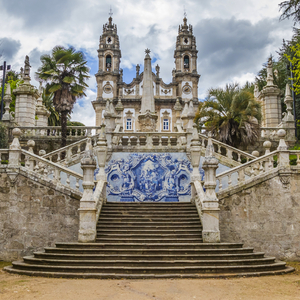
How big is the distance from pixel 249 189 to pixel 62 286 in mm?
8542

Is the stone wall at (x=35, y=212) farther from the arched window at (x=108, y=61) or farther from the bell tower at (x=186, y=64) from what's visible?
the arched window at (x=108, y=61)

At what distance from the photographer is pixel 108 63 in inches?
2382

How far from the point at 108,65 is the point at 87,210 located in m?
51.1

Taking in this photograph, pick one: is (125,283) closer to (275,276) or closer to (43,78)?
(275,276)

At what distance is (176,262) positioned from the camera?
10.3 m

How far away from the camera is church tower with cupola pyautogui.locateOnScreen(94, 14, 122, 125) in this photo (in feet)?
192

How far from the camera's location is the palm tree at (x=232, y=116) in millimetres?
20375

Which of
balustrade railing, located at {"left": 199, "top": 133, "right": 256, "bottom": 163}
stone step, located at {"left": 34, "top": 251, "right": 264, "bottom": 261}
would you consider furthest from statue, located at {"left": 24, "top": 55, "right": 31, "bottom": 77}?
stone step, located at {"left": 34, "top": 251, "right": 264, "bottom": 261}

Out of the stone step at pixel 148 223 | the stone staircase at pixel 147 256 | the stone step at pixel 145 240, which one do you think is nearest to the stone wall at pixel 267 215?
the stone step at pixel 148 223

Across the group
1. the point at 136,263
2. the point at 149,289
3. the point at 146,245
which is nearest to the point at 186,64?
the point at 146,245

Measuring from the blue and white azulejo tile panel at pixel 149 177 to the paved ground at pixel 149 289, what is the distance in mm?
7798

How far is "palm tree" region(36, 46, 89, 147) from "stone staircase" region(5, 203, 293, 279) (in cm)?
1006

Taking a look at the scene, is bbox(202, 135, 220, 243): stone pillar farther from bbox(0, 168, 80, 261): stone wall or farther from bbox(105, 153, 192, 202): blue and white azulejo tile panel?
bbox(0, 168, 80, 261): stone wall

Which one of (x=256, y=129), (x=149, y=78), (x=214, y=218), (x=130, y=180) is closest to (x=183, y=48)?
(x=149, y=78)
